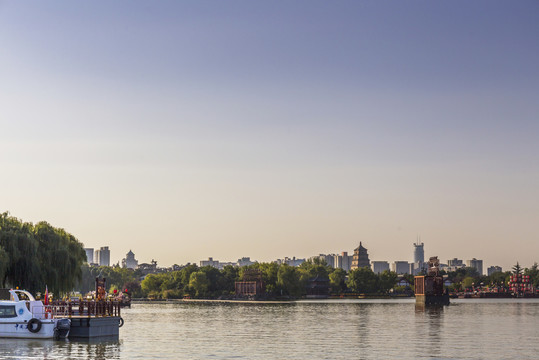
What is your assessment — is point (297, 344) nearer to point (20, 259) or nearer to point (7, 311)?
point (7, 311)

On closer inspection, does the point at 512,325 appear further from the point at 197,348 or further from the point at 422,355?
the point at 197,348

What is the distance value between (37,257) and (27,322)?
1339 cm

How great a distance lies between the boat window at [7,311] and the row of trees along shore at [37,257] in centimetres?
711

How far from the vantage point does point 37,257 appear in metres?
69.8

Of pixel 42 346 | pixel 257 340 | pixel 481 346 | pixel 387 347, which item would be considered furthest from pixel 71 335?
pixel 481 346

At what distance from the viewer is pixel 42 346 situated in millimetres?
54281

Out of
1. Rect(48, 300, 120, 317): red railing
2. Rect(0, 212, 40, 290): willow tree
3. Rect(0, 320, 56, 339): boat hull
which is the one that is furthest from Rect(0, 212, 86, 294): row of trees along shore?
Rect(0, 320, 56, 339): boat hull

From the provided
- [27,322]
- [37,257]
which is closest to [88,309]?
[27,322]

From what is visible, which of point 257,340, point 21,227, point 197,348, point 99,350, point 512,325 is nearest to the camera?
point 99,350

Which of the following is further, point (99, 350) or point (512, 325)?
point (512, 325)

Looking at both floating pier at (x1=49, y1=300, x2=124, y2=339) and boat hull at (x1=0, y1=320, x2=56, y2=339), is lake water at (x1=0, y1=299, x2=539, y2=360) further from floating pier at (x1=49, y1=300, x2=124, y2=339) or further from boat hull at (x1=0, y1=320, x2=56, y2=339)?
floating pier at (x1=49, y1=300, x2=124, y2=339)

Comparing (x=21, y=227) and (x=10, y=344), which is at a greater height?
(x=21, y=227)

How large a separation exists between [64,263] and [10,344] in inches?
702

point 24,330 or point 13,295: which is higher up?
point 13,295
